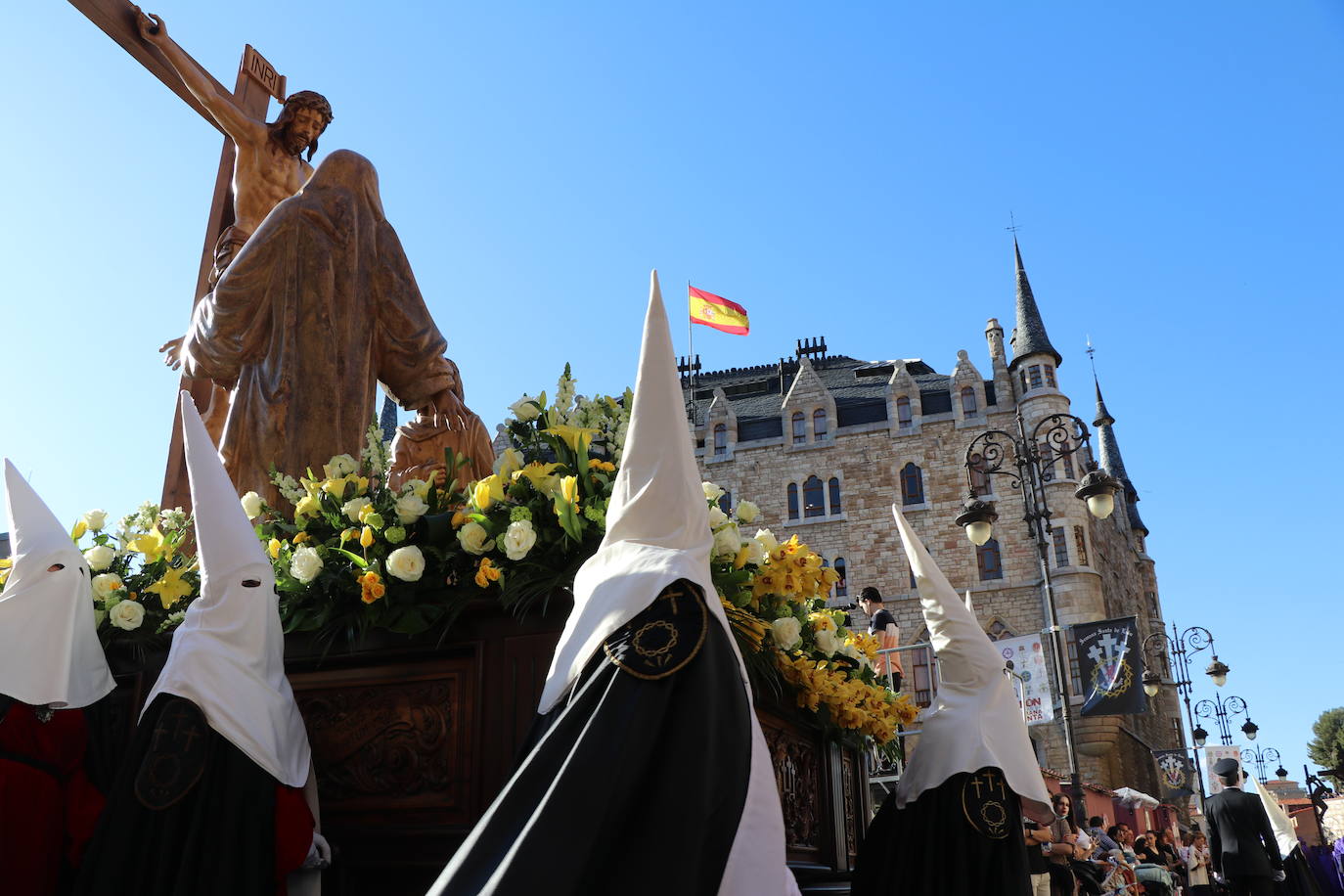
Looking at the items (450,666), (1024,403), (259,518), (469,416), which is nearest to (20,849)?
(450,666)

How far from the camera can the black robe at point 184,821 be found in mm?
2574

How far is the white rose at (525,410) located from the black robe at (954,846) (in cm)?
199

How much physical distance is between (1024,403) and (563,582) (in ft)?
125

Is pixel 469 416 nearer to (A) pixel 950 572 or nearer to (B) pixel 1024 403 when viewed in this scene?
(A) pixel 950 572

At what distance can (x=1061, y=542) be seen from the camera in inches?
1443

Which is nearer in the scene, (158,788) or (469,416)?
(158,788)

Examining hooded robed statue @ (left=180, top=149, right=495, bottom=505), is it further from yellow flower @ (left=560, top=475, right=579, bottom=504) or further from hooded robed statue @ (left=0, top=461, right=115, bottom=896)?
yellow flower @ (left=560, top=475, right=579, bottom=504)

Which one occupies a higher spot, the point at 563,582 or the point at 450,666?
the point at 563,582

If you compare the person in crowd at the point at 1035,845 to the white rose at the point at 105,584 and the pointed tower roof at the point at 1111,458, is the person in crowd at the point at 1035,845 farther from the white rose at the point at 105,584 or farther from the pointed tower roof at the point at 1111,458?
the pointed tower roof at the point at 1111,458

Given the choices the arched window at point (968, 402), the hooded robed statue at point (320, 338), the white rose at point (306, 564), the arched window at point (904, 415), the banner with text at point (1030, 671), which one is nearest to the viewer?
the white rose at point (306, 564)

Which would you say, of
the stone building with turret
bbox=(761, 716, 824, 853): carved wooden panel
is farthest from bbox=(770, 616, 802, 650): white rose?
the stone building with turret

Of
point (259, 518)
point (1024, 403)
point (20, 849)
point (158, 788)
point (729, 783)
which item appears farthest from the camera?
point (1024, 403)

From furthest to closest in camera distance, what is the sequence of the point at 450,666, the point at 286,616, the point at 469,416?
1. the point at 469,416
2. the point at 286,616
3. the point at 450,666

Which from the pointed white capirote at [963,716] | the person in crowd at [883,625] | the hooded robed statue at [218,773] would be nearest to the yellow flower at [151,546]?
the hooded robed statue at [218,773]
